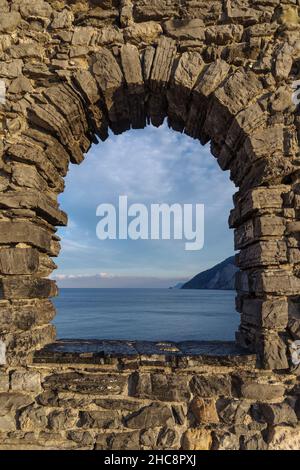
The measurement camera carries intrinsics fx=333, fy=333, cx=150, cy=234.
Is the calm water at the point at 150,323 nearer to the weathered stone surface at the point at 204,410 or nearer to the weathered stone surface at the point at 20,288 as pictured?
the weathered stone surface at the point at 204,410

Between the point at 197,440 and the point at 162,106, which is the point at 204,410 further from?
the point at 162,106

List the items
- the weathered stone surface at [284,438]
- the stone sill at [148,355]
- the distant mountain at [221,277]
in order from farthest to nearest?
the distant mountain at [221,277] < the stone sill at [148,355] < the weathered stone surface at [284,438]

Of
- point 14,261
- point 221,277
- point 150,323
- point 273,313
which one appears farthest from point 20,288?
point 221,277

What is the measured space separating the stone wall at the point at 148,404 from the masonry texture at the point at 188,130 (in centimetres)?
1

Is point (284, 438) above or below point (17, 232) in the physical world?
below

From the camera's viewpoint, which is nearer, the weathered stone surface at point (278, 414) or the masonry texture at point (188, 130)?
the weathered stone surface at point (278, 414)

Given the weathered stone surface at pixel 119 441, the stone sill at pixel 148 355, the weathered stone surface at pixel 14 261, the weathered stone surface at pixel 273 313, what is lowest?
the weathered stone surface at pixel 119 441

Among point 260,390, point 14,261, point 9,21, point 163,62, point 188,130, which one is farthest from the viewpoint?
point 188,130

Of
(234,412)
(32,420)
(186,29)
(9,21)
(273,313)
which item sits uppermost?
(9,21)

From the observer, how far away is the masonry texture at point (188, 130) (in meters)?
2.94

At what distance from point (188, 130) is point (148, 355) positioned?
2.49 meters

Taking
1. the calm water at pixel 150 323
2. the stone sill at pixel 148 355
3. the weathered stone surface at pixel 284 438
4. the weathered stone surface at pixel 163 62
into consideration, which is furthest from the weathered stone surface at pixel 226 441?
the calm water at pixel 150 323

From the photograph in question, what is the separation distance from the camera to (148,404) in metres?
3.00
